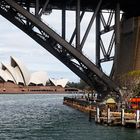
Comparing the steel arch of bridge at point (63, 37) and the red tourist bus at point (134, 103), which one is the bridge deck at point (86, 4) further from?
the red tourist bus at point (134, 103)

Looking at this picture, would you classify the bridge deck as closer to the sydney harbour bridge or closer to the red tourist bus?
the sydney harbour bridge

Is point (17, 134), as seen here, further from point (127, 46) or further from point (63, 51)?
point (127, 46)

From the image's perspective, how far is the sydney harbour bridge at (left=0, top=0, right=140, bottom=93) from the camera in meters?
52.2

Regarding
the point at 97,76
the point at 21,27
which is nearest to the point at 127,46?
the point at 97,76

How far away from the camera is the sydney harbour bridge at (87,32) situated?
5222 cm

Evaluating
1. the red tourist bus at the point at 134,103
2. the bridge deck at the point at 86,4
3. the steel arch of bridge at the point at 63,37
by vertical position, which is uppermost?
the bridge deck at the point at 86,4

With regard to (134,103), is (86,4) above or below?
above

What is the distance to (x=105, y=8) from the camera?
6097cm

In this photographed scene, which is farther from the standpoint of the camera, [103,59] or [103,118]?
[103,59]

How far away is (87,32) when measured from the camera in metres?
53.2

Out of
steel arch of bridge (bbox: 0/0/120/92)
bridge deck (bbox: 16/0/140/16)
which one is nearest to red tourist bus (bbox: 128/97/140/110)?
steel arch of bridge (bbox: 0/0/120/92)

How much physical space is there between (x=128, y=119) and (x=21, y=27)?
51.0ft

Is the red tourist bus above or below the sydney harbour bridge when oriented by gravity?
below

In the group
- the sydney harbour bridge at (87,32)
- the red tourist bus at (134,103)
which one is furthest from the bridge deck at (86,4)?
the red tourist bus at (134,103)
